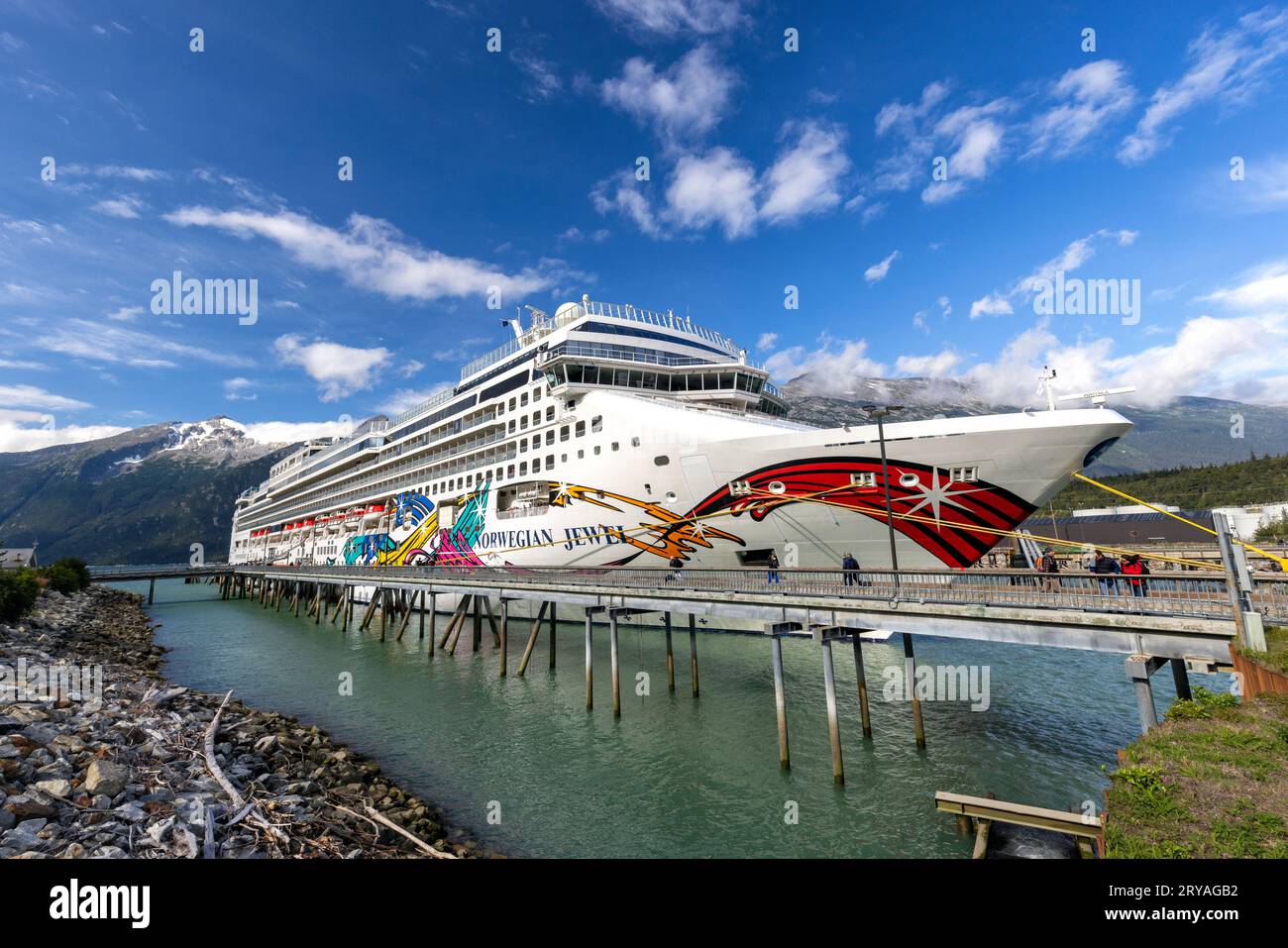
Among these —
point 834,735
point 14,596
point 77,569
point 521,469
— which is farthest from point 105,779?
point 77,569

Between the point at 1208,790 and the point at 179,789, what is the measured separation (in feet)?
46.9

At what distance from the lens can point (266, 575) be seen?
5791 centimetres

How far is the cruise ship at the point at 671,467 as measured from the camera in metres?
16.8

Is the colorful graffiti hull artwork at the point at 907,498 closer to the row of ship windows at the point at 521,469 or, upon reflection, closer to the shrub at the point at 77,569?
the row of ship windows at the point at 521,469

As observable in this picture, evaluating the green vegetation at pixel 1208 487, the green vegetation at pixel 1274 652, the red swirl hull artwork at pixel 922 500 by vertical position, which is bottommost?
the green vegetation at pixel 1274 652

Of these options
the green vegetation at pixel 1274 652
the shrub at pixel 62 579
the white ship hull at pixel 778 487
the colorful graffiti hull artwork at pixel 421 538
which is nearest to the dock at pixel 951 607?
the green vegetation at pixel 1274 652

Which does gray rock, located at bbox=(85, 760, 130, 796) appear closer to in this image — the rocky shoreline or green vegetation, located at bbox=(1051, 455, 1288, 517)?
the rocky shoreline

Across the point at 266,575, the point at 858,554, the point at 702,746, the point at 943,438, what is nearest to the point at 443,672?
the point at 702,746

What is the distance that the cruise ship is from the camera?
16828mm

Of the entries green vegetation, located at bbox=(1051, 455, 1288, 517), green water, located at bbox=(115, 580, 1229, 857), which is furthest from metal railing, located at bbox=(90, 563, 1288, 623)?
green vegetation, located at bbox=(1051, 455, 1288, 517)

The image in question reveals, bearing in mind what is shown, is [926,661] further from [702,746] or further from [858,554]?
[702,746]

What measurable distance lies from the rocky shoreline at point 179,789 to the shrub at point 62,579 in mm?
41129

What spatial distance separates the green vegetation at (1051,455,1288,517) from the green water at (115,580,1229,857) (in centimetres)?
7679
